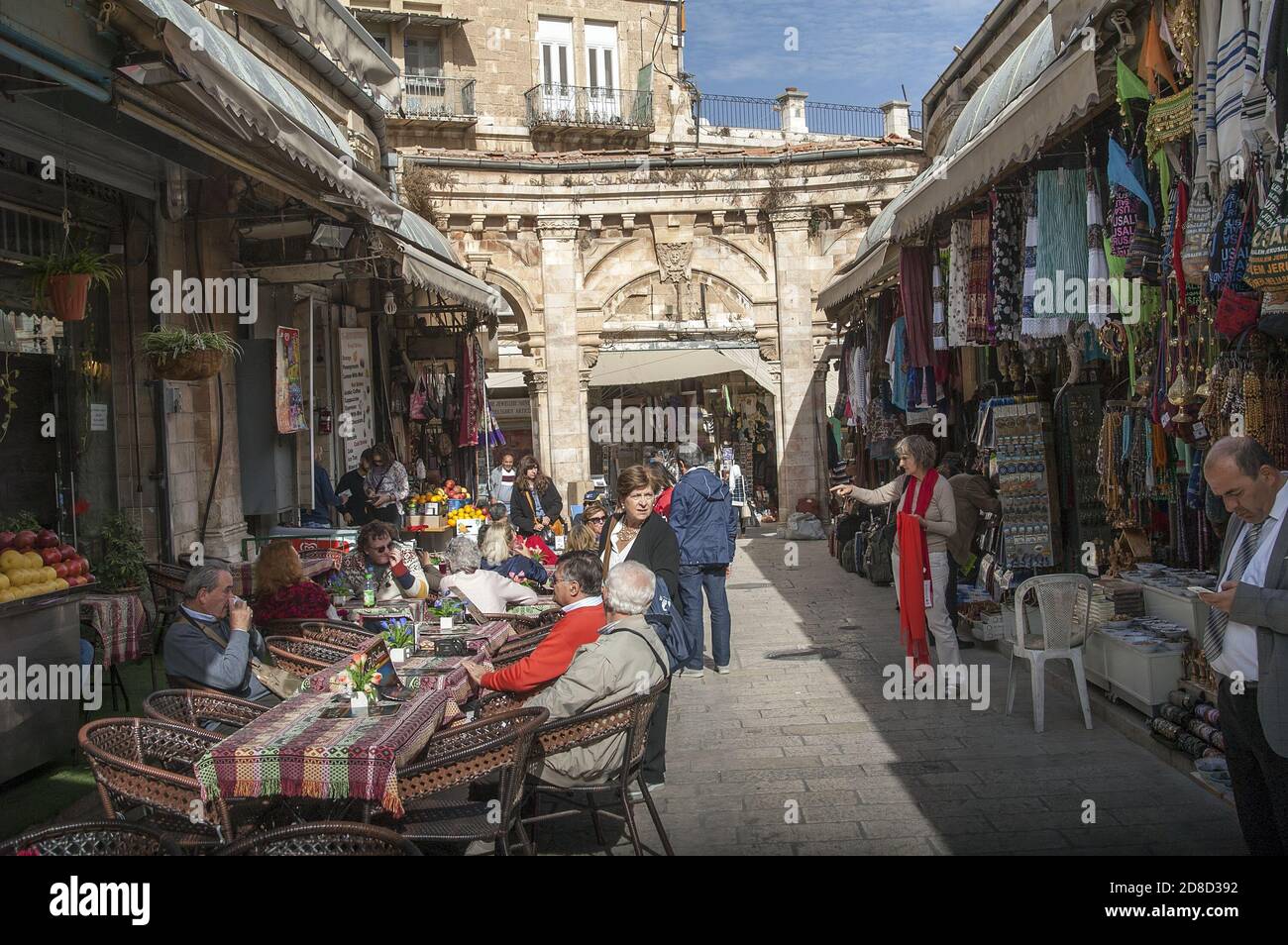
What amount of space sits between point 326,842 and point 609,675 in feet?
5.41

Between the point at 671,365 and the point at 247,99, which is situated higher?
the point at 247,99

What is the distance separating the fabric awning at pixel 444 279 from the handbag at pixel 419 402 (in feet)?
9.15

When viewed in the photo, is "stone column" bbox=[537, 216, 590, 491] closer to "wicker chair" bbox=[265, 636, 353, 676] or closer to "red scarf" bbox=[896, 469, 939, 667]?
"red scarf" bbox=[896, 469, 939, 667]

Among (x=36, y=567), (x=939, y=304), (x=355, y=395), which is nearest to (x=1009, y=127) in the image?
(x=939, y=304)

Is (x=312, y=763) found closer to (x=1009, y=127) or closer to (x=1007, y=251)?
(x=1009, y=127)

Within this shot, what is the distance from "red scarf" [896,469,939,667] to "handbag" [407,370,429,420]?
31.0 ft

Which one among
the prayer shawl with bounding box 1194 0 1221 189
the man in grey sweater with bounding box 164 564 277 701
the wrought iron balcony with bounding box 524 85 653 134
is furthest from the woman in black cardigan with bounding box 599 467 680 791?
the wrought iron balcony with bounding box 524 85 653 134

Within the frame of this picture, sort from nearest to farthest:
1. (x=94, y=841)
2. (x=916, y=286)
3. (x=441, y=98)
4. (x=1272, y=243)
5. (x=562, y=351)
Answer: (x=94, y=841) → (x=1272, y=243) → (x=916, y=286) → (x=562, y=351) → (x=441, y=98)

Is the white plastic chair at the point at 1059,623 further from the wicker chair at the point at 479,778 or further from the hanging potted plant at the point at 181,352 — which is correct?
the hanging potted plant at the point at 181,352

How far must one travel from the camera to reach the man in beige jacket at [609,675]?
4477mm

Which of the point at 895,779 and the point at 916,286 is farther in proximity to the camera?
the point at 916,286

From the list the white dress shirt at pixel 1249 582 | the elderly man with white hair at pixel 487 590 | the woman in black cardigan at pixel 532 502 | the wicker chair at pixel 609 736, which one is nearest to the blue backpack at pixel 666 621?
the wicker chair at pixel 609 736

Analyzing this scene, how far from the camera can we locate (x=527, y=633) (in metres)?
6.60

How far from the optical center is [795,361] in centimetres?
2111
